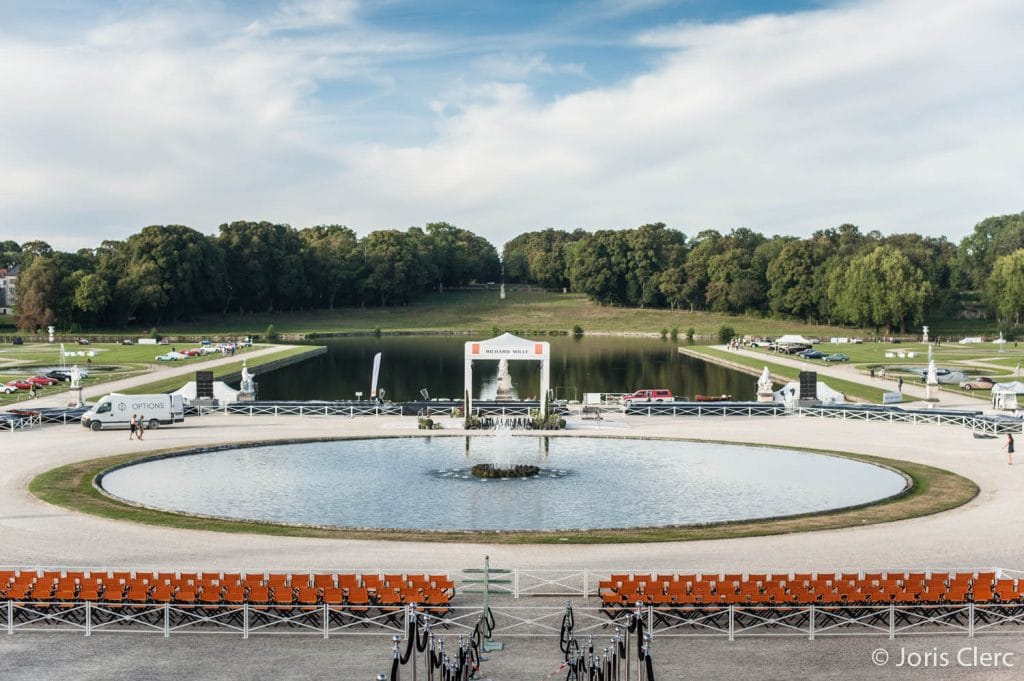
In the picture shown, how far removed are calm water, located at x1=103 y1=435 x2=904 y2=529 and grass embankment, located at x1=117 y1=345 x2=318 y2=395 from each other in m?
27.5

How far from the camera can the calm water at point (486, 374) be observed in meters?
80.1

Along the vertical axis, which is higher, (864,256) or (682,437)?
(864,256)

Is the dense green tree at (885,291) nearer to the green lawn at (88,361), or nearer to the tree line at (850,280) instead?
the tree line at (850,280)

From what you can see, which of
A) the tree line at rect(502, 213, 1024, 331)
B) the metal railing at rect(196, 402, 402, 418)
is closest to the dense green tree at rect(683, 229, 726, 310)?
the tree line at rect(502, 213, 1024, 331)

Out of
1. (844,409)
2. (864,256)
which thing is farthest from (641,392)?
(864,256)

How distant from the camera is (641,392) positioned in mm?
68188

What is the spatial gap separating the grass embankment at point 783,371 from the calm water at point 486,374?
2.46 meters

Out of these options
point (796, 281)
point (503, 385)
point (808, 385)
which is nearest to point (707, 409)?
point (808, 385)

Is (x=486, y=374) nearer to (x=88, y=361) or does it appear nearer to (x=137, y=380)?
(x=137, y=380)

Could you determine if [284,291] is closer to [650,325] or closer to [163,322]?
[163,322]

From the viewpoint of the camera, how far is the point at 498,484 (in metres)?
37.9

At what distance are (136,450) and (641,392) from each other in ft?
113

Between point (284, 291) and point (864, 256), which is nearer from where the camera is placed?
point (864, 256)

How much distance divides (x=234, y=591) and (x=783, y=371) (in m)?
77.1
